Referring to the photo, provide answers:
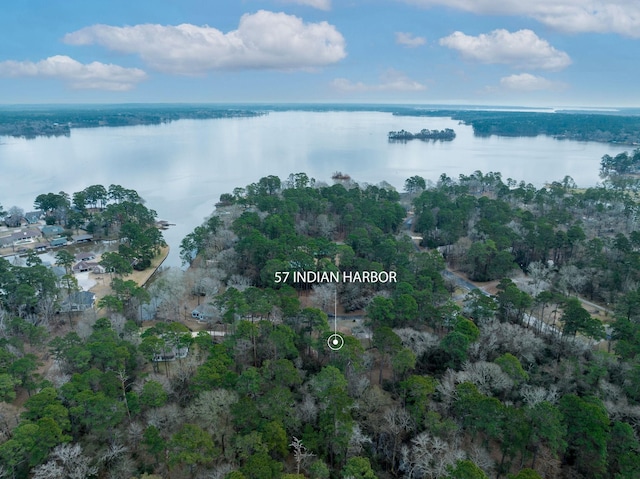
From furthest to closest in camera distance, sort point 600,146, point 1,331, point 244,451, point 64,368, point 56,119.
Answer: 1. point 56,119
2. point 600,146
3. point 1,331
4. point 64,368
5. point 244,451

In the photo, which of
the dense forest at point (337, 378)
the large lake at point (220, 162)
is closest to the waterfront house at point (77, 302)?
the dense forest at point (337, 378)

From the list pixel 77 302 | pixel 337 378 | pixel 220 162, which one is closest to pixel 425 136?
pixel 220 162

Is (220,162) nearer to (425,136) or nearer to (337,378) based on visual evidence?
(337,378)

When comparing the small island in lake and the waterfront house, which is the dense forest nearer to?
the waterfront house

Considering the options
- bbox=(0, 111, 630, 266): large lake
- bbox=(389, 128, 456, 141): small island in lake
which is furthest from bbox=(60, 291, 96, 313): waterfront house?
bbox=(389, 128, 456, 141): small island in lake

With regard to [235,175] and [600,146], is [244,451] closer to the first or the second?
[235,175]

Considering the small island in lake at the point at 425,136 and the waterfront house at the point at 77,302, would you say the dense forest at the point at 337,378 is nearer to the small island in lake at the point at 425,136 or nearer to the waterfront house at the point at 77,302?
the waterfront house at the point at 77,302

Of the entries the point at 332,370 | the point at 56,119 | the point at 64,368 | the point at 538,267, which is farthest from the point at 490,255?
the point at 56,119
